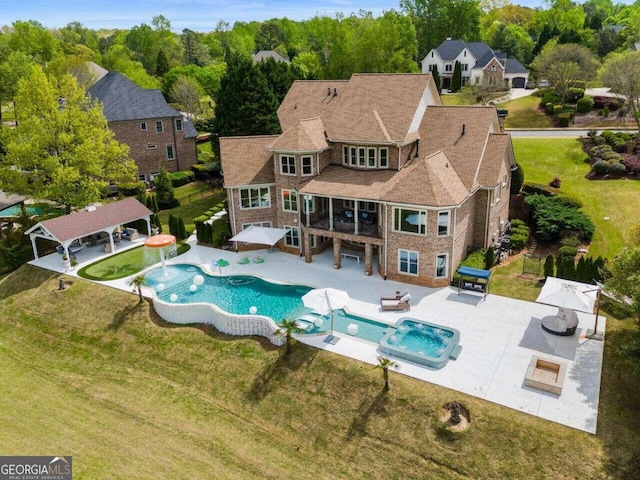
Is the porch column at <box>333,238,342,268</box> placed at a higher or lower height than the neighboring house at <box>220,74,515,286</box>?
lower

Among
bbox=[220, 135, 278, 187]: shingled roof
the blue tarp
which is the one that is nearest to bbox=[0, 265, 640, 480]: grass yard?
the blue tarp

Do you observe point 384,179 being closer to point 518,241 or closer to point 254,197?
point 254,197

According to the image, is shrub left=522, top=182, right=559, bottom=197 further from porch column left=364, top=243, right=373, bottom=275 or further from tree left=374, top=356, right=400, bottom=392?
tree left=374, top=356, right=400, bottom=392

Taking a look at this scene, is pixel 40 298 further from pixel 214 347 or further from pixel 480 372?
pixel 480 372

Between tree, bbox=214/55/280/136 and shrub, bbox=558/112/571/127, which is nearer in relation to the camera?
tree, bbox=214/55/280/136

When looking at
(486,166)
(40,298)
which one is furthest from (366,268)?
(40,298)

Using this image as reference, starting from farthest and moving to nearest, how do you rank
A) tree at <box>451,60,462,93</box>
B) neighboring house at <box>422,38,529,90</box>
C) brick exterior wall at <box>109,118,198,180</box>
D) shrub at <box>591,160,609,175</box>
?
tree at <box>451,60,462,93</box> < neighboring house at <box>422,38,529,90</box> < brick exterior wall at <box>109,118,198,180</box> < shrub at <box>591,160,609,175</box>

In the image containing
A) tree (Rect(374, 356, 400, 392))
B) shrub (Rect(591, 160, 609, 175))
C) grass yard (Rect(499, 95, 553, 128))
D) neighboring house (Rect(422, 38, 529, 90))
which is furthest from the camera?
neighboring house (Rect(422, 38, 529, 90))

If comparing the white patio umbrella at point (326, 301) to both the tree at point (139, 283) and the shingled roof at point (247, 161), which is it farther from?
the shingled roof at point (247, 161)
